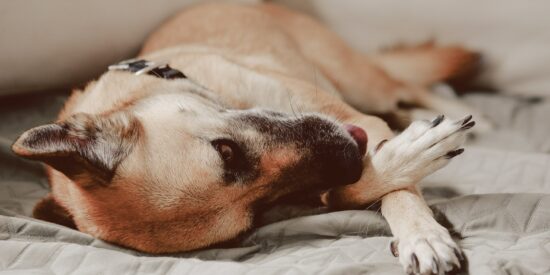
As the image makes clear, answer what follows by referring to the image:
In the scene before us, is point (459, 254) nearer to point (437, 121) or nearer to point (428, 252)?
point (428, 252)

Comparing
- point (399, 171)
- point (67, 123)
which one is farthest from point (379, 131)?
point (67, 123)

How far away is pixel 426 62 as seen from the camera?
197 centimetres

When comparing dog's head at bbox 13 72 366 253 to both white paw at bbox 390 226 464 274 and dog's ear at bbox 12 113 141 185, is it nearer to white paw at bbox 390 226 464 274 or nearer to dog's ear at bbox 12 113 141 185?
dog's ear at bbox 12 113 141 185

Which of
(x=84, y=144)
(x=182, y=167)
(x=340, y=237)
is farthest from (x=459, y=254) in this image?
(x=84, y=144)

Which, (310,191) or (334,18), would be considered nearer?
(310,191)

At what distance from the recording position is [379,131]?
55.7 inches

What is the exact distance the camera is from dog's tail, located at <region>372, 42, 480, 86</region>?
1.86m

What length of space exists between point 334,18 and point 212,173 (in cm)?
118

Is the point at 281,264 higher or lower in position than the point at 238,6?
lower

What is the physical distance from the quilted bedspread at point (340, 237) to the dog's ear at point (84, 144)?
5.5 inches

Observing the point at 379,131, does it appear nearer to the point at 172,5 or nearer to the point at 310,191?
the point at 310,191

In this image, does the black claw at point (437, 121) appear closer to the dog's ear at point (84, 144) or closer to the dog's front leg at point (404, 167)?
the dog's front leg at point (404, 167)

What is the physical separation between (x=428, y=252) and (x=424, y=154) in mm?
300

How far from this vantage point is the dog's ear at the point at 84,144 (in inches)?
38.6
